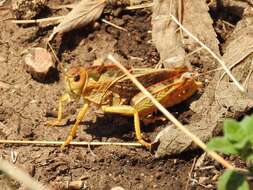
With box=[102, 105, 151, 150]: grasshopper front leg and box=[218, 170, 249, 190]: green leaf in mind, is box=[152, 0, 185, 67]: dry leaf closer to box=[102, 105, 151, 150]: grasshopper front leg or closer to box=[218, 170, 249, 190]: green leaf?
box=[102, 105, 151, 150]: grasshopper front leg

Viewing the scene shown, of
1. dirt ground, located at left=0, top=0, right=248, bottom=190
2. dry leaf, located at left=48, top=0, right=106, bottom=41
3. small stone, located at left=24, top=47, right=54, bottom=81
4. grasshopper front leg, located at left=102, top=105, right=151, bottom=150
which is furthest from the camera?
dry leaf, located at left=48, top=0, right=106, bottom=41

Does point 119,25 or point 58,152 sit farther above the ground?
point 119,25

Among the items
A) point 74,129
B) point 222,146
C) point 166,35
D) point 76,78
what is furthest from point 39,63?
point 222,146

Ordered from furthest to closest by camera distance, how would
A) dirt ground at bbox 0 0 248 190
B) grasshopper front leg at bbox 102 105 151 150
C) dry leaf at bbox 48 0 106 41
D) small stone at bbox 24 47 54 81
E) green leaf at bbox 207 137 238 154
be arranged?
1. dry leaf at bbox 48 0 106 41
2. small stone at bbox 24 47 54 81
3. grasshopper front leg at bbox 102 105 151 150
4. dirt ground at bbox 0 0 248 190
5. green leaf at bbox 207 137 238 154

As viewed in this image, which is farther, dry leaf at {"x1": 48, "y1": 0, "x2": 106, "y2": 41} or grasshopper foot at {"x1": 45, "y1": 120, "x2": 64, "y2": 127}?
dry leaf at {"x1": 48, "y1": 0, "x2": 106, "y2": 41}

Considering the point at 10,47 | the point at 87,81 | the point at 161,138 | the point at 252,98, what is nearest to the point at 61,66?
the point at 87,81

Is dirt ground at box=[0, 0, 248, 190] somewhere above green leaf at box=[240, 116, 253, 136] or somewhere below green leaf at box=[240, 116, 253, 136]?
below

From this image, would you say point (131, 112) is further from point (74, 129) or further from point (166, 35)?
point (166, 35)

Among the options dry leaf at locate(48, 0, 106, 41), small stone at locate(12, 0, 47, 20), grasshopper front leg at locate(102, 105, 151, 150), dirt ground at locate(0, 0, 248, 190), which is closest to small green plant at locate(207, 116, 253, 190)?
dirt ground at locate(0, 0, 248, 190)

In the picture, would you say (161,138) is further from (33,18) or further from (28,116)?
(33,18)
